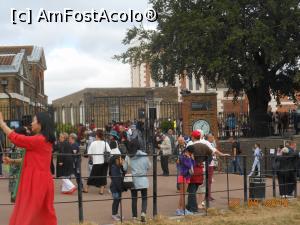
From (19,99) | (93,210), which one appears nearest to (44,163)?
(93,210)

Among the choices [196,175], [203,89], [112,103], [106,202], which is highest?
[203,89]

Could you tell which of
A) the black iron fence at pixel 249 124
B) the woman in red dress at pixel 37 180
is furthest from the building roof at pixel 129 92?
the woman in red dress at pixel 37 180

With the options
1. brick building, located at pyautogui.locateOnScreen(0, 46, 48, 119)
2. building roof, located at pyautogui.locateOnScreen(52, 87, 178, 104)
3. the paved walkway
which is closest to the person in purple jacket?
the paved walkway

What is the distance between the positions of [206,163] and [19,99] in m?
37.7

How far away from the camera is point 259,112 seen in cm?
3494

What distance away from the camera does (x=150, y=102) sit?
36.3 m

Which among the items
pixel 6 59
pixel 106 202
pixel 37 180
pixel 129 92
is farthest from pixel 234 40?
pixel 129 92

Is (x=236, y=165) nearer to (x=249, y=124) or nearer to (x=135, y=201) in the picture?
(x=135, y=201)

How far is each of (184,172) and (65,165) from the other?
256cm

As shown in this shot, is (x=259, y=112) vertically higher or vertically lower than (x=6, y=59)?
lower

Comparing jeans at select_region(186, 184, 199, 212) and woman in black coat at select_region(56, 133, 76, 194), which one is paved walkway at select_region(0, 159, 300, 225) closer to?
woman in black coat at select_region(56, 133, 76, 194)

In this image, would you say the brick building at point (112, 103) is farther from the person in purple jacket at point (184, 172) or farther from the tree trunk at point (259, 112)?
the person in purple jacket at point (184, 172)

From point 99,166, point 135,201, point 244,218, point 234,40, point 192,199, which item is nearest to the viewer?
point 135,201

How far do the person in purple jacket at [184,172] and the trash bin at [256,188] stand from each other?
93.0 inches
